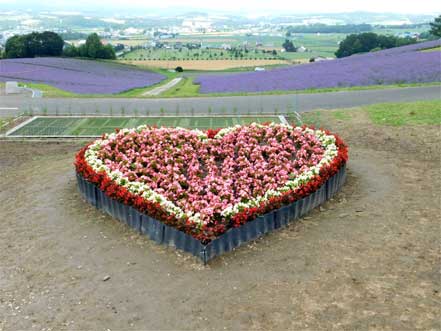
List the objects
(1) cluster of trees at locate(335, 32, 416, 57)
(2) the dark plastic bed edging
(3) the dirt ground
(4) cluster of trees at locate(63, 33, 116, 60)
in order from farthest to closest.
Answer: (1) cluster of trees at locate(335, 32, 416, 57) < (4) cluster of trees at locate(63, 33, 116, 60) < (2) the dark plastic bed edging < (3) the dirt ground

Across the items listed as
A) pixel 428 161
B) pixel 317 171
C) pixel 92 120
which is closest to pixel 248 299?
pixel 317 171

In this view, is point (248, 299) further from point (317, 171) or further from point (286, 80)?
point (286, 80)

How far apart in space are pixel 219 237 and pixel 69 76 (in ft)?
188

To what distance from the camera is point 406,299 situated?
470 inches

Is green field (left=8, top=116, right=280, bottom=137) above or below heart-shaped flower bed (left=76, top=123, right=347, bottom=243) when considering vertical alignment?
below

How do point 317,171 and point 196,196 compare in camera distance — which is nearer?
point 196,196

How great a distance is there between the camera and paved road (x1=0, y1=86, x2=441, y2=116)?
120ft

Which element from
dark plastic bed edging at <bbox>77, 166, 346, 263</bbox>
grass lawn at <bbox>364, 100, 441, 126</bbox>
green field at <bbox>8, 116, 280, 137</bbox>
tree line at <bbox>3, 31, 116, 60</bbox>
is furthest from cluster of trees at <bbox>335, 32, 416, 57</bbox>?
dark plastic bed edging at <bbox>77, 166, 346, 263</bbox>

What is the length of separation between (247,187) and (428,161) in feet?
32.9

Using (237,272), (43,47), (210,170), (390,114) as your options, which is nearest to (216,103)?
(390,114)

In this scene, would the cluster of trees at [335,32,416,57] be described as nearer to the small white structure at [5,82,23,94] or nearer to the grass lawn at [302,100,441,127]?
the grass lawn at [302,100,441,127]

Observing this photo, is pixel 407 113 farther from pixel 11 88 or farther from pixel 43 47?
pixel 43 47

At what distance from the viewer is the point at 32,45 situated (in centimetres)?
10675

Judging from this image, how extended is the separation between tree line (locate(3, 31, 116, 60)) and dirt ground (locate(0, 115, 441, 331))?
3790 inches
